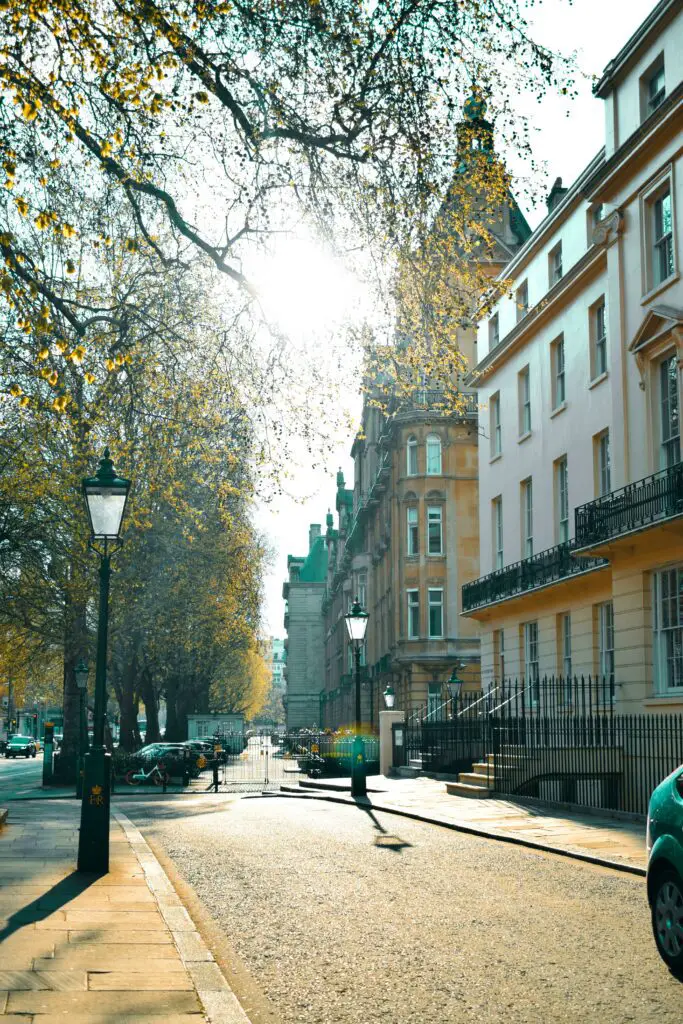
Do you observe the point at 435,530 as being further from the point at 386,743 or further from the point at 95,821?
the point at 95,821

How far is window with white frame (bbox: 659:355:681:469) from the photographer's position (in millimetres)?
23328

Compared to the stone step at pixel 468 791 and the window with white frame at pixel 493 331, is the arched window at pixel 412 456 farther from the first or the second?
the stone step at pixel 468 791

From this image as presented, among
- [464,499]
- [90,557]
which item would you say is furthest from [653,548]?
[464,499]

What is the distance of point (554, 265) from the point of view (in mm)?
32938

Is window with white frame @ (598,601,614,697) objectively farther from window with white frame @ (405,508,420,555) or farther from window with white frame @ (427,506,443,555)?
window with white frame @ (405,508,420,555)

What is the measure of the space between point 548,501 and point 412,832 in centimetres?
1654

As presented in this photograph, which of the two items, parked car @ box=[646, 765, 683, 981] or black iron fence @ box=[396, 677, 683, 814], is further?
black iron fence @ box=[396, 677, 683, 814]

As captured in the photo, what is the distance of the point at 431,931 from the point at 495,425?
31.1 m

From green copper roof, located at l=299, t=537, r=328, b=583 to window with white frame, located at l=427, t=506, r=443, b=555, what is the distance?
3093 inches

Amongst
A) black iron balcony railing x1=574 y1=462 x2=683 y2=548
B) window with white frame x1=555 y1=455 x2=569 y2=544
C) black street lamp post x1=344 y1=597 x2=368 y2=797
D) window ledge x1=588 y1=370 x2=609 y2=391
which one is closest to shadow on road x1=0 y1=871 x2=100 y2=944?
black street lamp post x1=344 y1=597 x2=368 y2=797

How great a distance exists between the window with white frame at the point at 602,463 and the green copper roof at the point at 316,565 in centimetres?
10353

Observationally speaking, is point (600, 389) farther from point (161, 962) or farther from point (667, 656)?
point (161, 962)

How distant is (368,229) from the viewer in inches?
558

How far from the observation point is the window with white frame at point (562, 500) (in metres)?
31.7
